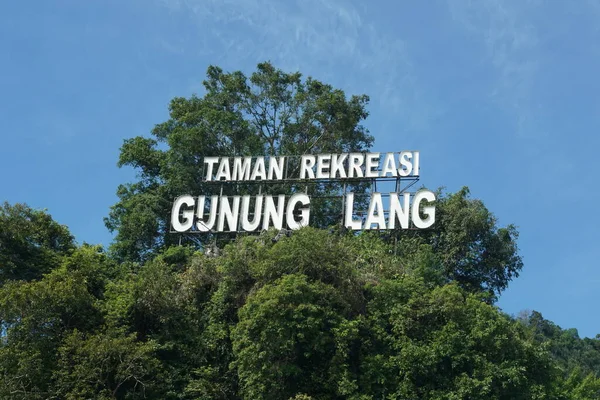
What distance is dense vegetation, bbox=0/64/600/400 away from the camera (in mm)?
27328

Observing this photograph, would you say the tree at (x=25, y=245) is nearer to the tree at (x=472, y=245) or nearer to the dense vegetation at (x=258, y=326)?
the dense vegetation at (x=258, y=326)

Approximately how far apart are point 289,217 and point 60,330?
10883 mm

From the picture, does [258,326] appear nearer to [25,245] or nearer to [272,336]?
[272,336]

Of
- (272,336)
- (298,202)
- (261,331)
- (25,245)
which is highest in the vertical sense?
(298,202)

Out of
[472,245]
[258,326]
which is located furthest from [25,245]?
[472,245]

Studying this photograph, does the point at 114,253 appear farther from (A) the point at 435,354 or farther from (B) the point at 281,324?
(A) the point at 435,354

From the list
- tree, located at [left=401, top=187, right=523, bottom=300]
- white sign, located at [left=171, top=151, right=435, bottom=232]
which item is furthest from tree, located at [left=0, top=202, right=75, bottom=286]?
tree, located at [left=401, top=187, right=523, bottom=300]

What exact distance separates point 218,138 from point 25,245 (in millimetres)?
13696

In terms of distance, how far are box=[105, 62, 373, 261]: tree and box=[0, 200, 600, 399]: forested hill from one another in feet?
33.0

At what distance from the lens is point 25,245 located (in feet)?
106

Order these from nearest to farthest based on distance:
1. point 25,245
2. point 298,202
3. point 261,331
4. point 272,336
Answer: point 272,336, point 261,331, point 25,245, point 298,202

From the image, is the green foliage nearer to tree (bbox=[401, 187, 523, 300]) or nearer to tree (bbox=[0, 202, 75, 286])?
tree (bbox=[0, 202, 75, 286])

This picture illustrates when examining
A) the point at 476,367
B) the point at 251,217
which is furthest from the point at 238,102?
the point at 476,367

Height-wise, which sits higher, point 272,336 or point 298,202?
point 298,202
